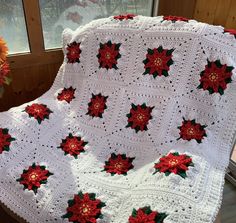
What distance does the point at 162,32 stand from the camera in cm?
126

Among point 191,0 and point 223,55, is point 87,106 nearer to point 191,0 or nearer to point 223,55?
point 223,55

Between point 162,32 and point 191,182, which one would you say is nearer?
point 191,182

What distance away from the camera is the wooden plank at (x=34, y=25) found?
1.53m

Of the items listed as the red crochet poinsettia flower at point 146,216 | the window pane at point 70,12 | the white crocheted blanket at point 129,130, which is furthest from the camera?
the window pane at point 70,12

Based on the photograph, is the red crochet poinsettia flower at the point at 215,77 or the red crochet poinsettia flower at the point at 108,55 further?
the red crochet poinsettia flower at the point at 108,55

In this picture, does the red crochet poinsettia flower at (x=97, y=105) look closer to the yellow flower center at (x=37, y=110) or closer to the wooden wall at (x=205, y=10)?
the yellow flower center at (x=37, y=110)

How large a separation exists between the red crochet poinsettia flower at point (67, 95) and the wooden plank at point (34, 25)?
1.22ft

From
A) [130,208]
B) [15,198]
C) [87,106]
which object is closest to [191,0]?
[87,106]

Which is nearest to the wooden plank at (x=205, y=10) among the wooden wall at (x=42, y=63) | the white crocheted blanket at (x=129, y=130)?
the wooden wall at (x=42, y=63)

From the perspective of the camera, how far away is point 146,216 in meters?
0.89

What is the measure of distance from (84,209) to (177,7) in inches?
57.0

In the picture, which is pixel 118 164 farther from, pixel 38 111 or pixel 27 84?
pixel 27 84

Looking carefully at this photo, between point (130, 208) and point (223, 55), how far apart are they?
73 centimetres

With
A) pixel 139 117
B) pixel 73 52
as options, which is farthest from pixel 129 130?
pixel 73 52
